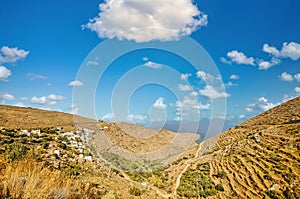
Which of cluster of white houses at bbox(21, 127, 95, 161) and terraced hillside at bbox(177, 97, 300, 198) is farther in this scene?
cluster of white houses at bbox(21, 127, 95, 161)

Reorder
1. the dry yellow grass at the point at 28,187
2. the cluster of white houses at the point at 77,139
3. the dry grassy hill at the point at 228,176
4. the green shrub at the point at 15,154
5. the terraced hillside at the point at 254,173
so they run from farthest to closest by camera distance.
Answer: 1. the cluster of white houses at the point at 77,139
2. the terraced hillside at the point at 254,173
3. the dry grassy hill at the point at 228,176
4. the green shrub at the point at 15,154
5. the dry yellow grass at the point at 28,187

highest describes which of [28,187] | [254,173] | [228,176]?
[28,187]

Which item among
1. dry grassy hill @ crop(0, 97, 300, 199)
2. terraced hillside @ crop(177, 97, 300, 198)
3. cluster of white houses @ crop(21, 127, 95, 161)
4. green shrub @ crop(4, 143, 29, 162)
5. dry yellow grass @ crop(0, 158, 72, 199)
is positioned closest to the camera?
dry yellow grass @ crop(0, 158, 72, 199)

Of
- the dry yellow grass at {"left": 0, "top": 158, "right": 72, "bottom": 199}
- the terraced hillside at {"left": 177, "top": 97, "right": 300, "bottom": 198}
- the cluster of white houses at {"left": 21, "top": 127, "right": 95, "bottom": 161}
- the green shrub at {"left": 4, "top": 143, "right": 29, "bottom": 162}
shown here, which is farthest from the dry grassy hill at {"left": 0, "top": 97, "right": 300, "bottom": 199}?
the dry yellow grass at {"left": 0, "top": 158, "right": 72, "bottom": 199}

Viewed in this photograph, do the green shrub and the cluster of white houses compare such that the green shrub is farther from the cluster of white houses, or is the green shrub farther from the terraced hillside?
the terraced hillside

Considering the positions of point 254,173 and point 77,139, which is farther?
point 77,139

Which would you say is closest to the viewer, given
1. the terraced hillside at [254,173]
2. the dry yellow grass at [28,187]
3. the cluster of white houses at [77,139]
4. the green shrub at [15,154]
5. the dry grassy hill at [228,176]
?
the dry yellow grass at [28,187]

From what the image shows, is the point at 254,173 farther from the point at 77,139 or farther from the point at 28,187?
the point at 28,187

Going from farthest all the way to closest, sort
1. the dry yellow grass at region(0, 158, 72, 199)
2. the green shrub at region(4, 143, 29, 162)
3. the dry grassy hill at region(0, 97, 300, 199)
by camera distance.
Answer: the dry grassy hill at region(0, 97, 300, 199) → the green shrub at region(4, 143, 29, 162) → the dry yellow grass at region(0, 158, 72, 199)

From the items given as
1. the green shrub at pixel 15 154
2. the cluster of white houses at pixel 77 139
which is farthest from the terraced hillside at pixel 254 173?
the green shrub at pixel 15 154

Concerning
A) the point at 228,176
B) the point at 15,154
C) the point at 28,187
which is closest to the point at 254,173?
the point at 228,176

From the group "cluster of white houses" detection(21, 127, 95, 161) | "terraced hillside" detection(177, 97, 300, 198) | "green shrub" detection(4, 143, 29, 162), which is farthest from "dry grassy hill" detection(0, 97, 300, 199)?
"green shrub" detection(4, 143, 29, 162)

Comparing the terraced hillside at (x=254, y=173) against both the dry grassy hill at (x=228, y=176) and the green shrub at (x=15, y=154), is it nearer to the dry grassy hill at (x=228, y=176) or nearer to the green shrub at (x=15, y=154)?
the dry grassy hill at (x=228, y=176)

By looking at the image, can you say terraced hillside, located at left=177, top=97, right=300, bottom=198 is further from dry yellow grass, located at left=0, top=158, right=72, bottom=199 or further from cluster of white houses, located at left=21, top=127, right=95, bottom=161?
dry yellow grass, located at left=0, top=158, right=72, bottom=199
